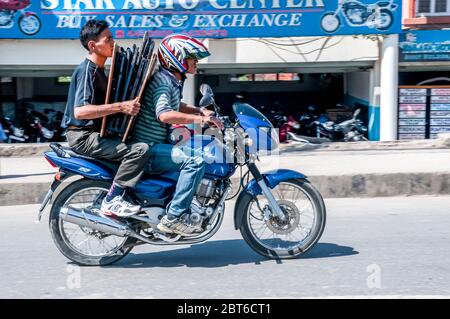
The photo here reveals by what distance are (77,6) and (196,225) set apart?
9.28m

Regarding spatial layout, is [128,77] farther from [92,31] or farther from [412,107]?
[412,107]

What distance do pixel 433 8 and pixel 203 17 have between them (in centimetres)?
469

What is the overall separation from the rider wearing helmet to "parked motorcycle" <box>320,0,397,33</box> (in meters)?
8.96

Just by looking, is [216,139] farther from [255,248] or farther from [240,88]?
[240,88]

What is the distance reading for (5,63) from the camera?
14.0 metres

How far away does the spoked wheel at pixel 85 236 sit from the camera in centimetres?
507

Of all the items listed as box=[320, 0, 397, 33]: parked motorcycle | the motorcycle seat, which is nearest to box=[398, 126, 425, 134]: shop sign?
box=[320, 0, 397, 33]: parked motorcycle

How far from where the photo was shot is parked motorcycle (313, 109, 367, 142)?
14.6 meters

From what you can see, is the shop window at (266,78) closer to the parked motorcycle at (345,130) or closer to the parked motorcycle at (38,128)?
the parked motorcycle at (345,130)

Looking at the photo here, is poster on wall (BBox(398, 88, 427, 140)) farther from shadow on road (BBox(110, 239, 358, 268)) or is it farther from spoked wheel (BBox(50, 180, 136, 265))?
spoked wheel (BBox(50, 180, 136, 265))

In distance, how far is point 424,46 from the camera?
45.6 ft

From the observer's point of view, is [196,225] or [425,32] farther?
[425,32]
